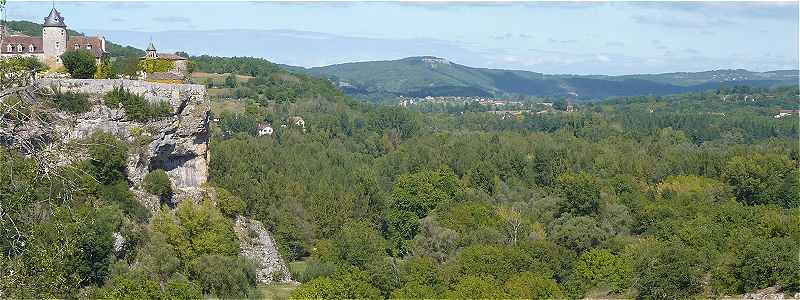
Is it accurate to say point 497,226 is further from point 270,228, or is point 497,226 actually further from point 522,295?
point 522,295

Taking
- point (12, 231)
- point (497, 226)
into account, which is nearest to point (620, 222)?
point (497, 226)

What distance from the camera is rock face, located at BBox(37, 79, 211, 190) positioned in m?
41.6

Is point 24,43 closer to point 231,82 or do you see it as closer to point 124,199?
point 124,199

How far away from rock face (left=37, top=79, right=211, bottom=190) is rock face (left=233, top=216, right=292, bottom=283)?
3.77 meters

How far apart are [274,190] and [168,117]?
18.0 metres

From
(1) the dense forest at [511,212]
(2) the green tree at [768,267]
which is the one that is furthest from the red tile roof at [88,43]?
(2) the green tree at [768,267]

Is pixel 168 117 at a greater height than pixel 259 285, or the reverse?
pixel 168 117

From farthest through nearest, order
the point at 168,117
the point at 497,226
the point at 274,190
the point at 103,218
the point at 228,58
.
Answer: the point at 228,58
the point at 274,190
the point at 497,226
the point at 168,117
the point at 103,218

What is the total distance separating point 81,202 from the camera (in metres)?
38.1

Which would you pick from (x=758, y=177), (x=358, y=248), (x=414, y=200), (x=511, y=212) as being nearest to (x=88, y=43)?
(x=358, y=248)

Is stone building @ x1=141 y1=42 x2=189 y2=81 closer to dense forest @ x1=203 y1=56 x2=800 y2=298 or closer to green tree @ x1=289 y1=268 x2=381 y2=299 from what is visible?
dense forest @ x1=203 y1=56 x2=800 y2=298

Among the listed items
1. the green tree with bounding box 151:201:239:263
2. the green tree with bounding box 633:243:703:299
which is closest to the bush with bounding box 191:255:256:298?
the green tree with bounding box 151:201:239:263

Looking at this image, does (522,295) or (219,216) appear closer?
(522,295)

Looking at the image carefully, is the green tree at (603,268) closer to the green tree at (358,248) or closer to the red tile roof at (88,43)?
the green tree at (358,248)
